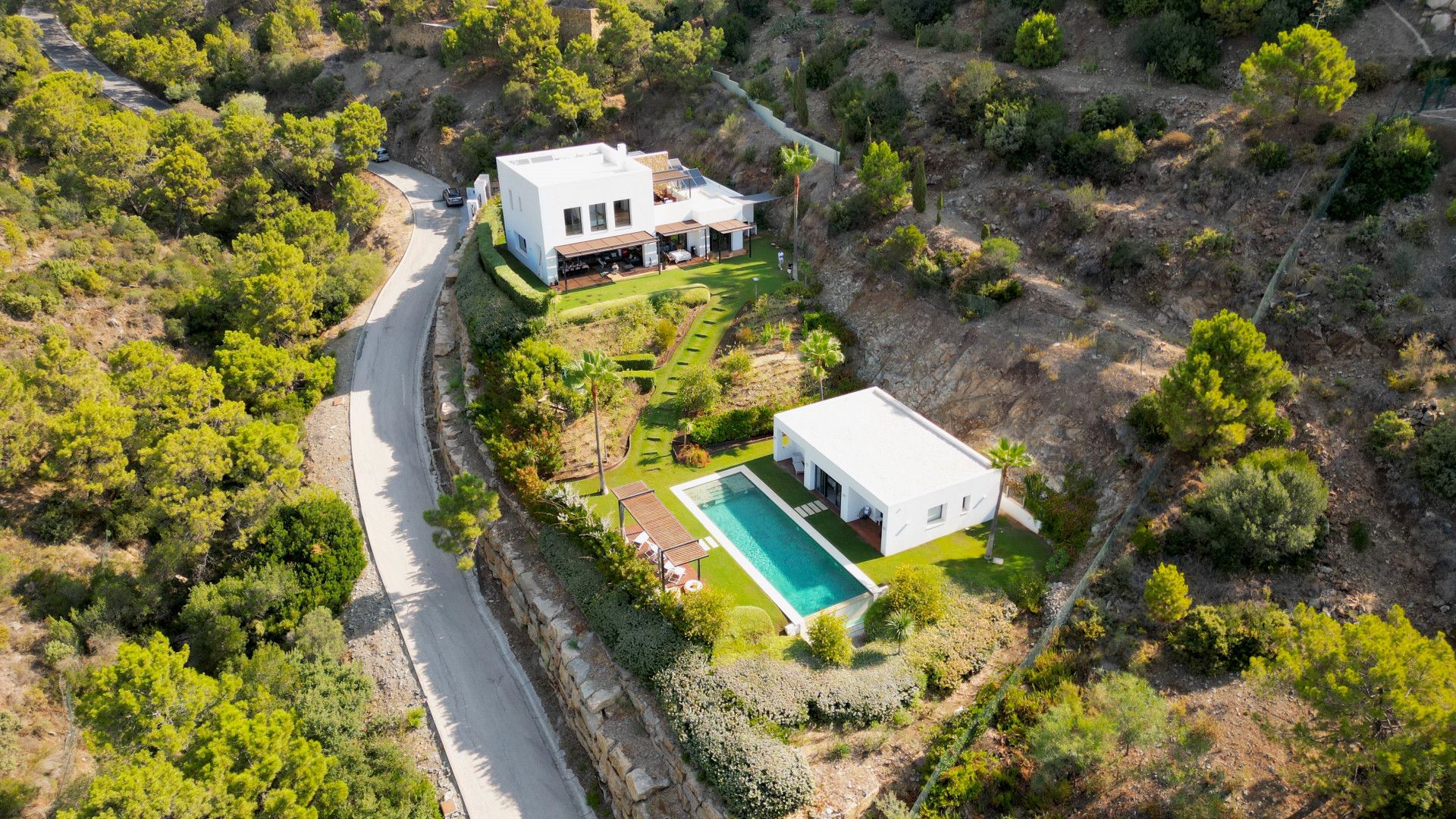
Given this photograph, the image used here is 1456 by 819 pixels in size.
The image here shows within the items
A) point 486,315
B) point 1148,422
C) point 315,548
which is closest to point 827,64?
point 486,315

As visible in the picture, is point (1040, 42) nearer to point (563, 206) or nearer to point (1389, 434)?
point (563, 206)

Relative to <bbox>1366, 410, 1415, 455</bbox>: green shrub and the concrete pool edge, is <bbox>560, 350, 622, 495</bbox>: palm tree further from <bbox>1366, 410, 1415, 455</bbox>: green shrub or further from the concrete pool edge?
<bbox>1366, 410, 1415, 455</bbox>: green shrub

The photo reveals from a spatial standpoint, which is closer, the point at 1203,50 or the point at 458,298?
the point at 1203,50

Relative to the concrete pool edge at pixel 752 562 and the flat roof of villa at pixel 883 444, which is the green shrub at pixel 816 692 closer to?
the concrete pool edge at pixel 752 562

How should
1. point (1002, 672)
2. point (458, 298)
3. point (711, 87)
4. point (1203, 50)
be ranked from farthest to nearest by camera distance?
point (711, 87) < point (458, 298) < point (1203, 50) < point (1002, 672)

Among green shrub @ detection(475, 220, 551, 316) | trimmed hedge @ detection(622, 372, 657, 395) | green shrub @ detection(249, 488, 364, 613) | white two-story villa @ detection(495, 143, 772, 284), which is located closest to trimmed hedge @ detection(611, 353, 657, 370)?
trimmed hedge @ detection(622, 372, 657, 395)

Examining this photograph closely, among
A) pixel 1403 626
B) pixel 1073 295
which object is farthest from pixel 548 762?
pixel 1073 295

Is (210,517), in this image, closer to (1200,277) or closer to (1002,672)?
(1002,672)
